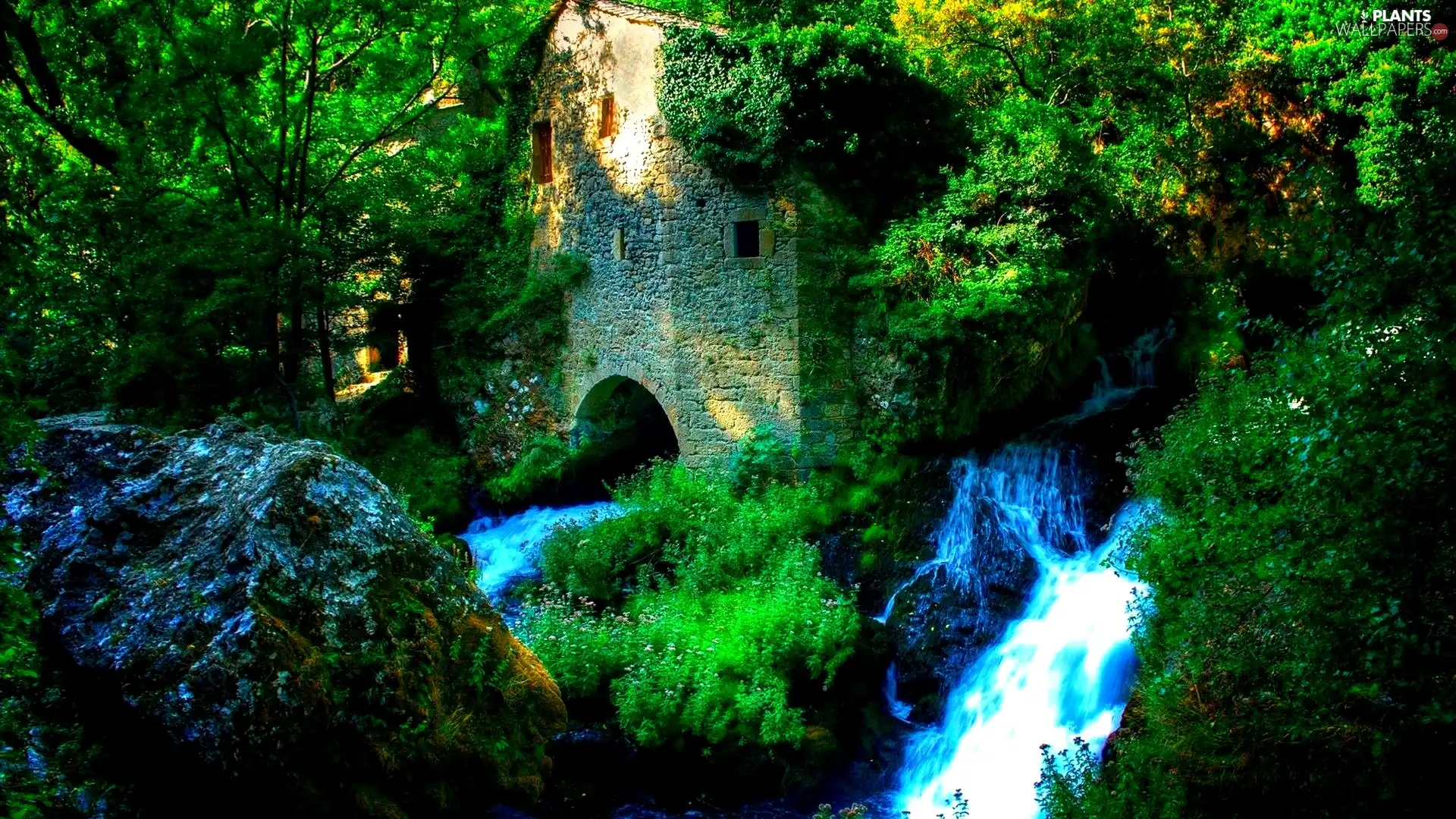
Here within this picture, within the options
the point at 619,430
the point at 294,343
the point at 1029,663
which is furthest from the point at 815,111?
the point at 294,343

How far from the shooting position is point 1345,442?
4094 mm

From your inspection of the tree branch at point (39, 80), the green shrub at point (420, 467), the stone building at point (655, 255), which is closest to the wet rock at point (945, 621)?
the stone building at point (655, 255)

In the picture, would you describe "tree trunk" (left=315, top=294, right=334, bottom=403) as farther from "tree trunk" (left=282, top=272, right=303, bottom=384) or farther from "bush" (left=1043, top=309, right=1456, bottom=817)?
"bush" (left=1043, top=309, right=1456, bottom=817)

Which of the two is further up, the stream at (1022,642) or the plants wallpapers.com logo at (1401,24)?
the plants wallpapers.com logo at (1401,24)

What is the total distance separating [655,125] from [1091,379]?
6803mm

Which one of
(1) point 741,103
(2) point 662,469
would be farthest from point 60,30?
(2) point 662,469

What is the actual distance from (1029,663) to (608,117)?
926cm

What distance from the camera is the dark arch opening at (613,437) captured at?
1434 centimetres

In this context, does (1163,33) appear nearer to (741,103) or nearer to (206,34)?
(741,103)

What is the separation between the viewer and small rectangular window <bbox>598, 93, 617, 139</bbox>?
1317 cm

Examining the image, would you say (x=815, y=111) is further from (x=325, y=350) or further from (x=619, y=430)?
(x=325, y=350)

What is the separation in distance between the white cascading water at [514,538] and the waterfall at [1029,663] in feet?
16.6

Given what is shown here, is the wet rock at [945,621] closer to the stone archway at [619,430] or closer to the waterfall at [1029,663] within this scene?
the waterfall at [1029,663]

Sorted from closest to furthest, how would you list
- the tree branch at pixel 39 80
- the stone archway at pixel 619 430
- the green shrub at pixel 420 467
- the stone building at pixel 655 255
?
the tree branch at pixel 39 80 < the stone building at pixel 655 255 < the green shrub at pixel 420 467 < the stone archway at pixel 619 430
